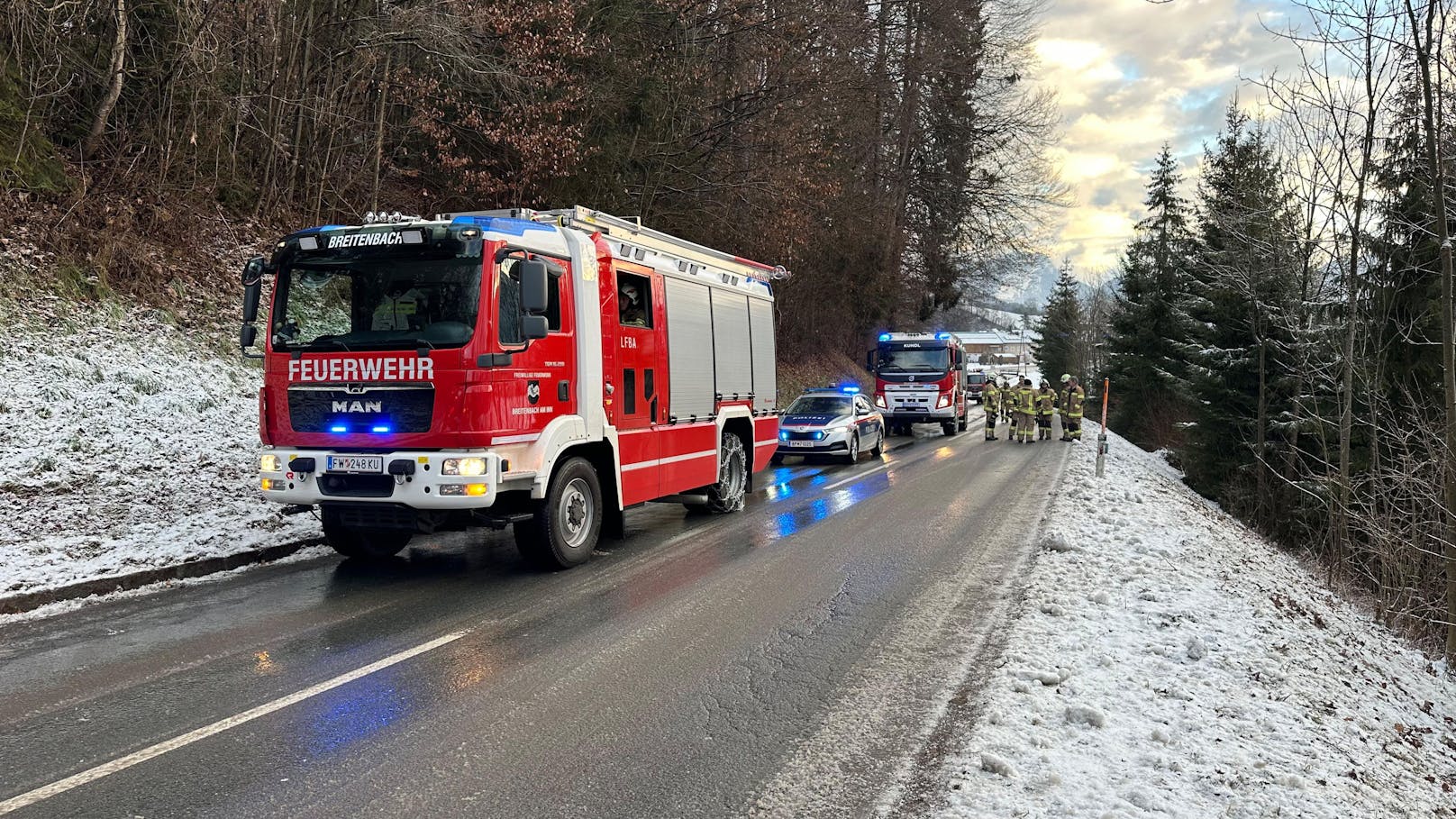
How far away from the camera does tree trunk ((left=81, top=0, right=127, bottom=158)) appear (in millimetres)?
12727

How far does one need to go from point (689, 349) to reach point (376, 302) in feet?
12.3

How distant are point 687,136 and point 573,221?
12.9 metres

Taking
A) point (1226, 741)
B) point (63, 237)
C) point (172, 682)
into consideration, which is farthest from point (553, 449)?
point (63, 237)

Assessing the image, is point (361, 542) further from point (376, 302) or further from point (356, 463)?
point (376, 302)

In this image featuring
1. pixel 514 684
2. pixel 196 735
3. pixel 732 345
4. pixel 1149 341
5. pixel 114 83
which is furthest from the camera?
pixel 1149 341

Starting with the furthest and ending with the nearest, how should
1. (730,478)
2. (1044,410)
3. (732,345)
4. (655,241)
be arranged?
(1044,410) → (730,478) → (732,345) → (655,241)

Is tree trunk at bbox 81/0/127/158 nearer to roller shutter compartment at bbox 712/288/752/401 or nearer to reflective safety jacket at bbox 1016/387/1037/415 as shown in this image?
roller shutter compartment at bbox 712/288/752/401

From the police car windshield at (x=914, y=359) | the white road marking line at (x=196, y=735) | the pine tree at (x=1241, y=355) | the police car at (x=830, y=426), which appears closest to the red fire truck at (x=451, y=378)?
the white road marking line at (x=196, y=735)

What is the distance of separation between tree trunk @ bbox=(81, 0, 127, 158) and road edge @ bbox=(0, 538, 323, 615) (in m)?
8.89

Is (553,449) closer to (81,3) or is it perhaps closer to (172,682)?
(172,682)

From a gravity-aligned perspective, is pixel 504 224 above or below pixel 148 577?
above

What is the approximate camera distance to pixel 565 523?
7.81 m

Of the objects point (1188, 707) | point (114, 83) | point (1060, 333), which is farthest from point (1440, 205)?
point (1060, 333)

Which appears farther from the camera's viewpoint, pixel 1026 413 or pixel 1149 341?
pixel 1149 341
